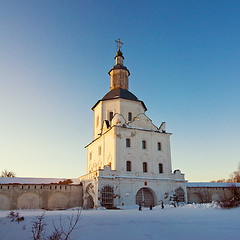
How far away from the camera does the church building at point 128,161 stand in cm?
2453

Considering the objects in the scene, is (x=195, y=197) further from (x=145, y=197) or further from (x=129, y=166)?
(x=129, y=166)

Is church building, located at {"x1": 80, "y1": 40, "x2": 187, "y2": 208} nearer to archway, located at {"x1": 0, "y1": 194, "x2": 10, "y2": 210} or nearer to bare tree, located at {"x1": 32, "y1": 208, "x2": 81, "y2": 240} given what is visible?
archway, located at {"x1": 0, "y1": 194, "x2": 10, "y2": 210}

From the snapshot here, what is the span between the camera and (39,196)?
26.0 m

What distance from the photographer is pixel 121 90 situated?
31.7m

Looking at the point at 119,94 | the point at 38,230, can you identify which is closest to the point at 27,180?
the point at 119,94

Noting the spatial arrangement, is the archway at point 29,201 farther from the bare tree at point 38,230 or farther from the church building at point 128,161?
the bare tree at point 38,230

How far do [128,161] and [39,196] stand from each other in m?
9.88

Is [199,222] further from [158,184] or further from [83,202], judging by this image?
[83,202]

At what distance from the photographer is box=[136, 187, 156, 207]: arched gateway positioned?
25.8 metres

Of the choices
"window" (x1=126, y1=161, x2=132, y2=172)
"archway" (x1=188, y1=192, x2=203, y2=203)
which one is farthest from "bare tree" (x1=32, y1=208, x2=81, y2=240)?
"archway" (x1=188, y1=192, x2=203, y2=203)

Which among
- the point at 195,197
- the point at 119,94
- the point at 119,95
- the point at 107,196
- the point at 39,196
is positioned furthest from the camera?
the point at 195,197

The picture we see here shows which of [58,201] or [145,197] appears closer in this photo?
[145,197]

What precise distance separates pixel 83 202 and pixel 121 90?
14038 millimetres

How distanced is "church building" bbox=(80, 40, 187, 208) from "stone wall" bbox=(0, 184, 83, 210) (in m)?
1.49
